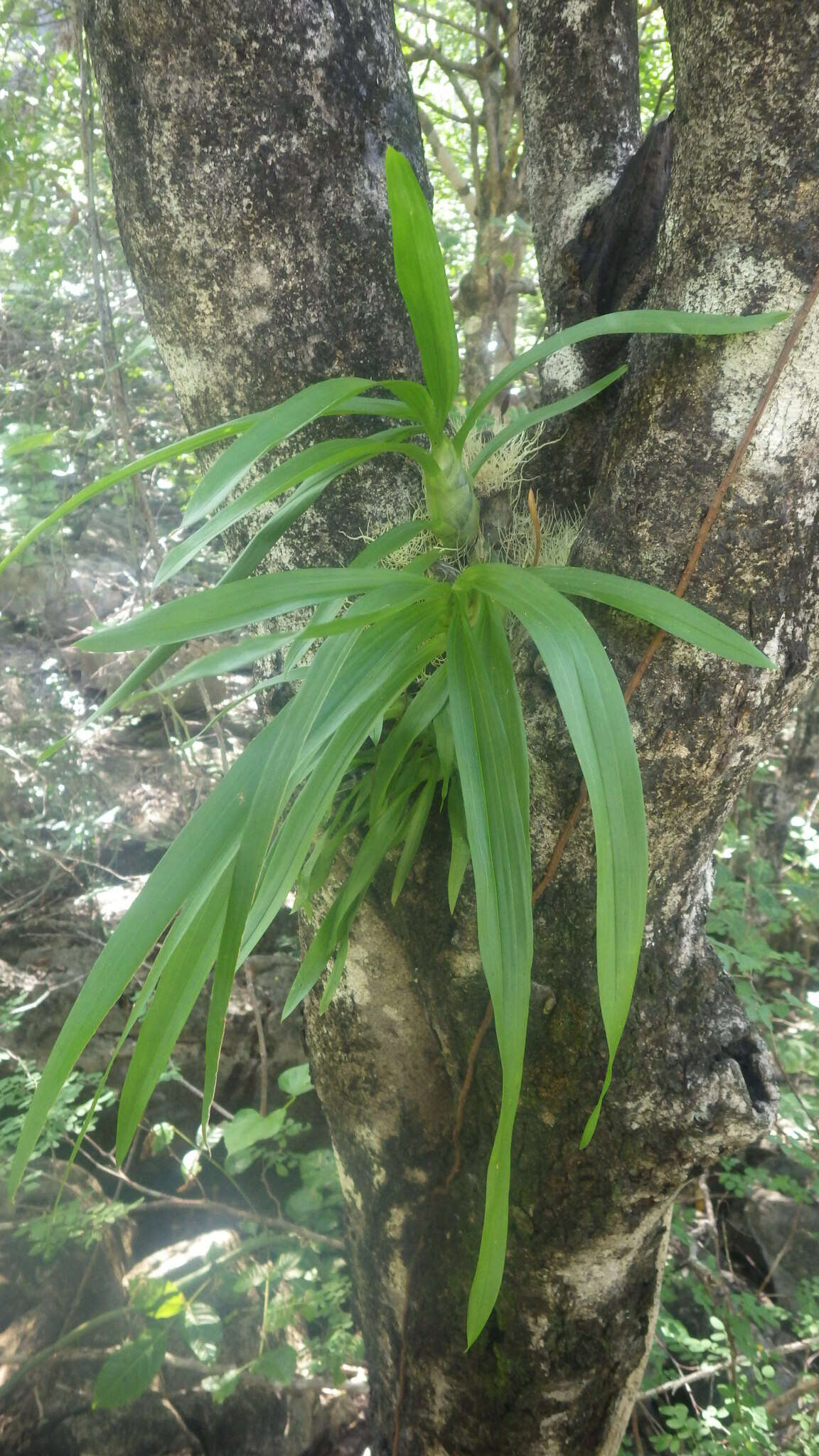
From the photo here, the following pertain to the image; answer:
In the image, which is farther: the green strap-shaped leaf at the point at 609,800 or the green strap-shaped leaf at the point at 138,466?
the green strap-shaped leaf at the point at 138,466

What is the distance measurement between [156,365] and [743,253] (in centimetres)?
287

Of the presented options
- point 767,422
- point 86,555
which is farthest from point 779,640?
point 86,555

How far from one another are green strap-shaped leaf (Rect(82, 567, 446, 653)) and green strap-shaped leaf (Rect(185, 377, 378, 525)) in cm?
8

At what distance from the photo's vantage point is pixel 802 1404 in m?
1.50

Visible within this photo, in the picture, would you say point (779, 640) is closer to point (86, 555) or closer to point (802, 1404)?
point (802, 1404)

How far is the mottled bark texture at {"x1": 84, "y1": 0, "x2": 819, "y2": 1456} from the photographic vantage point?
2.11ft

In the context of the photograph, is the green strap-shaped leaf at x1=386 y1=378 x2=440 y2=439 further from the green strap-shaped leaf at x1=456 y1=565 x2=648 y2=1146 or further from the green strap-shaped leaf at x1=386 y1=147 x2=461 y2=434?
the green strap-shaped leaf at x1=456 y1=565 x2=648 y2=1146

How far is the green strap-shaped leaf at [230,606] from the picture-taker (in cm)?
47

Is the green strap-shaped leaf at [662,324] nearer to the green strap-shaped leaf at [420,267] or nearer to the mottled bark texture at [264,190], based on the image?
the green strap-shaped leaf at [420,267]

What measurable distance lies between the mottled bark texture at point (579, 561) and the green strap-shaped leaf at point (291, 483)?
21 centimetres

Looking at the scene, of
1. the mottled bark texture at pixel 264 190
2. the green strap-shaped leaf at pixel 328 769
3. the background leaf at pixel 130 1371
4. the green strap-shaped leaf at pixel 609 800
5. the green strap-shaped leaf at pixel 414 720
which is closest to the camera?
the green strap-shaped leaf at pixel 609 800

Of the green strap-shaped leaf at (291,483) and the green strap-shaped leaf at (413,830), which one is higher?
the green strap-shaped leaf at (291,483)

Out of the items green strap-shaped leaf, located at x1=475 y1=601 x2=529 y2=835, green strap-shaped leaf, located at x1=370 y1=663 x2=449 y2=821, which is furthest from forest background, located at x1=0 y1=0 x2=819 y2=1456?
green strap-shaped leaf, located at x1=475 y1=601 x2=529 y2=835

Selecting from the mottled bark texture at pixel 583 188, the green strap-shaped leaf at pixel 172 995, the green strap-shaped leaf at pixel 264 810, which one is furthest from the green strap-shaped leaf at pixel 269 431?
the mottled bark texture at pixel 583 188
